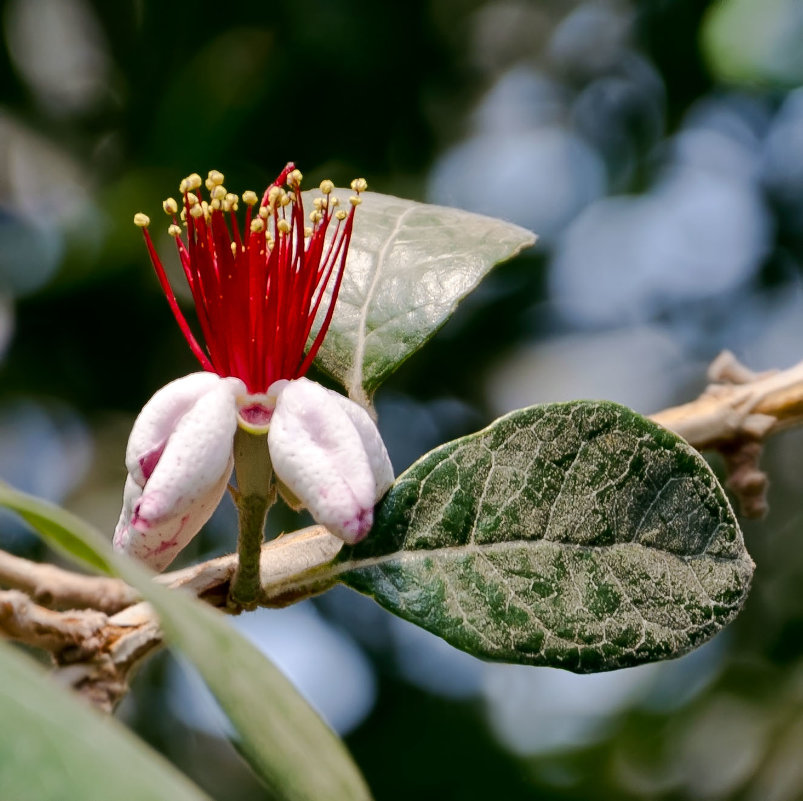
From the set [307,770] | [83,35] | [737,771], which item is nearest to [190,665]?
[307,770]

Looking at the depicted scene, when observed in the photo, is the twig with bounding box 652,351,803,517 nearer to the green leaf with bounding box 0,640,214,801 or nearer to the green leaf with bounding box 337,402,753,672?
the green leaf with bounding box 337,402,753,672

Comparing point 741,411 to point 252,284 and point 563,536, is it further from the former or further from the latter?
point 252,284

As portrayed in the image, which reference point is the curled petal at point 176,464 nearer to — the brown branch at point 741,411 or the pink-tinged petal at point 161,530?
the pink-tinged petal at point 161,530

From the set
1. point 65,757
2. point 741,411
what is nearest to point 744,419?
point 741,411

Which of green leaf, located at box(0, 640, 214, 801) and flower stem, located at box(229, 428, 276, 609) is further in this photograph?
flower stem, located at box(229, 428, 276, 609)

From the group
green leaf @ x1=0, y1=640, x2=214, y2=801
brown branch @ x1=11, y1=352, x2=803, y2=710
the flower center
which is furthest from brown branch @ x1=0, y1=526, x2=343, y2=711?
green leaf @ x1=0, y1=640, x2=214, y2=801

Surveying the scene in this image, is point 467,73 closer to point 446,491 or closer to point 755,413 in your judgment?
point 755,413
